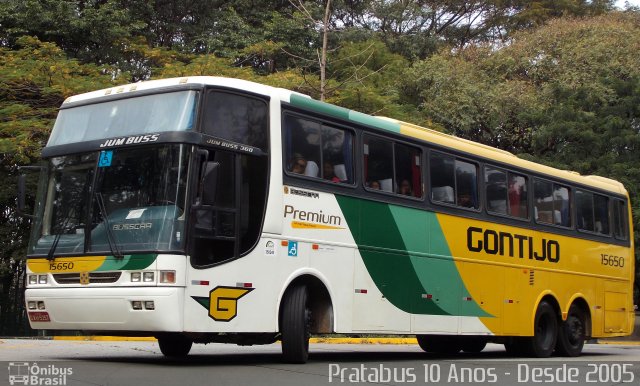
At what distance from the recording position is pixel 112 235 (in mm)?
10352

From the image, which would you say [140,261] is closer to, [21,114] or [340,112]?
[340,112]

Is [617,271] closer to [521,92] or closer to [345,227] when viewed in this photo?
[345,227]

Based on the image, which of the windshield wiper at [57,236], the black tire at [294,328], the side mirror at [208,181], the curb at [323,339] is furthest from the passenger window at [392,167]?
the curb at [323,339]

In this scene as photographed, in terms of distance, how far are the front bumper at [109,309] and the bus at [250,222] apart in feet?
0.06

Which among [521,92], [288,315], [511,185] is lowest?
[288,315]

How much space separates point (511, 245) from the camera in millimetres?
15805

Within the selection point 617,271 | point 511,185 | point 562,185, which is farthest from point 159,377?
point 617,271

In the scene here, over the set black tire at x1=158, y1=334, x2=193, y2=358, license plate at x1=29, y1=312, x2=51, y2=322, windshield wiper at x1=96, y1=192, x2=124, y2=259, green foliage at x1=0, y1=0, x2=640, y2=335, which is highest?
green foliage at x1=0, y1=0, x2=640, y2=335

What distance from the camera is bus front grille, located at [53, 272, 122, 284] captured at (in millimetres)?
10188

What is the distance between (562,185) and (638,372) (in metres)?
6.00

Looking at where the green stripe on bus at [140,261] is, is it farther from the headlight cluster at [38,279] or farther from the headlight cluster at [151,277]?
the headlight cluster at [38,279]

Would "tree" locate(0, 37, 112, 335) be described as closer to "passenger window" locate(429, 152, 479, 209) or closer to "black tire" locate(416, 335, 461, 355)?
"black tire" locate(416, 335, 461, 355)

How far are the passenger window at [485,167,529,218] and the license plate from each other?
785 centimetres

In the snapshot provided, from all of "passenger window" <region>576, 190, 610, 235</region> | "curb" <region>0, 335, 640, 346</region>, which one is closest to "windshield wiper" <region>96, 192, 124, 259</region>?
"curb" <region>0, 335, 640, 346</region>
